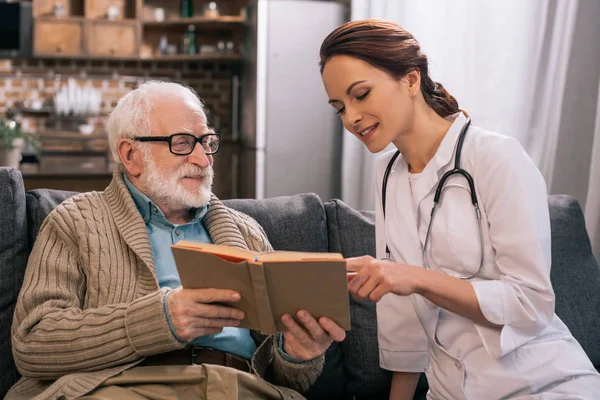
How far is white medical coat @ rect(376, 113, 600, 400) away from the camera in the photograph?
1392 millimetres

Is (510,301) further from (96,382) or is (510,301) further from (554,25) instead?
(554,25)

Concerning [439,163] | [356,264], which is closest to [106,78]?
[439,163]

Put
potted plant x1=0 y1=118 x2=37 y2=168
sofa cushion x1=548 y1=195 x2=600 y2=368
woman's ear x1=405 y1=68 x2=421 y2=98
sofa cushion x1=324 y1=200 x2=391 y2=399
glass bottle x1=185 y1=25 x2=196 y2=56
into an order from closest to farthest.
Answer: woman's ear x1=405 y1=68 x2=421 y2=98, sofa cushion x1=324 y1=200 x2=391 y2=399, sofa cushion x1=548 y1=195 x2=600 y2=368, potted plant x1=0 y1=118 x2=37 y2=168, glass bottle x1=185 y1=25 x2=196 y2=56

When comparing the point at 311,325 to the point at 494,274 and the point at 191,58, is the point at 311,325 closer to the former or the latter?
the point at 494,274

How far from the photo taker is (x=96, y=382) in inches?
57.7

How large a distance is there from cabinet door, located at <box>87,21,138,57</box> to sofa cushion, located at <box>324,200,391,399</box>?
450cm

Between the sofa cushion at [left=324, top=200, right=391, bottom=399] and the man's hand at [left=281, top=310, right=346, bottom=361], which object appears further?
the sofa cushion at [left=324, top=200, right=391, bottom=399]

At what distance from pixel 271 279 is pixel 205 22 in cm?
519

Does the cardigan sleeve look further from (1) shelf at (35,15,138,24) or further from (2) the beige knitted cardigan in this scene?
(1) shelf at (35,15,138,24)

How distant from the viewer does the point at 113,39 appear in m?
6.11

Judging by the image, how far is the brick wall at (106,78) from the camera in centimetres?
620

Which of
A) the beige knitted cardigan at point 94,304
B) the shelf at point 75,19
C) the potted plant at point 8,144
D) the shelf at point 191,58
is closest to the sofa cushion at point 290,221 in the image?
the beige knitted cardigan at point 94,304

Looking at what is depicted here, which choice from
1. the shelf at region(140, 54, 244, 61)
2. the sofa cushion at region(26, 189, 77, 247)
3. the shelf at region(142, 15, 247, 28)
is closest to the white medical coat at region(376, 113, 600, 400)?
the sofa cushion at region(26, 189, 77, 247)

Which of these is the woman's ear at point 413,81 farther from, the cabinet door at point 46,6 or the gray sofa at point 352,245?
the cabinet door at point 46,6
